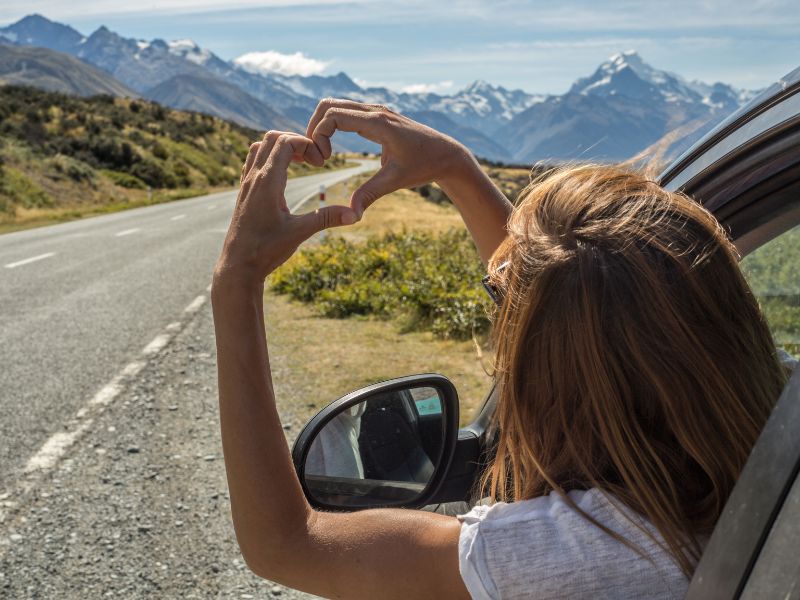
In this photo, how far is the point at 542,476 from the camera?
1122mm

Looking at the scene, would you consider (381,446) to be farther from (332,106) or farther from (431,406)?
(332,106)

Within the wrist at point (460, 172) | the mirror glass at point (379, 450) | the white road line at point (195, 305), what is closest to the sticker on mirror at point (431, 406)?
the mirror glass at point (379, 450)

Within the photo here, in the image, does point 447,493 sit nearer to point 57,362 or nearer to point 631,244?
point 631,244

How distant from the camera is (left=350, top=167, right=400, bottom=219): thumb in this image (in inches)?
49.9

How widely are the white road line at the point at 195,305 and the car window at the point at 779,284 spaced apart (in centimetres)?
772

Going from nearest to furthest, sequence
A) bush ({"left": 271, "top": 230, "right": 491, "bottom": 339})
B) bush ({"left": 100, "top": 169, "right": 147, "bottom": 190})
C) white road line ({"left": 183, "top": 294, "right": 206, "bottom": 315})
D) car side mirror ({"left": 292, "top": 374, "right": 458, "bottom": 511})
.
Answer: car side mirror ({"left": 292, "top": 374, "right": 458, "bottom": 511}) < bush ({"left": 271, "top": 230, "right": 491, "bottom": 339}) < white road line ({"left": 183, "top": 294, "right": 206, "bottom": 315}) < bush ({"left": 100, "top": 169, "right": 147, "bottom": 190})

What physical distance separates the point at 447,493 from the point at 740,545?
910 millimetres

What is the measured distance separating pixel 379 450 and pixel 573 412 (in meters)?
0.66

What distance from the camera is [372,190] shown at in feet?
4.37

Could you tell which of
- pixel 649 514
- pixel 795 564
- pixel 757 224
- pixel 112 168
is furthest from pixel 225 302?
pixel 112 168

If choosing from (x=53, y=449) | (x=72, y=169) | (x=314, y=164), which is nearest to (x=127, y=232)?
(x=53, y=449)

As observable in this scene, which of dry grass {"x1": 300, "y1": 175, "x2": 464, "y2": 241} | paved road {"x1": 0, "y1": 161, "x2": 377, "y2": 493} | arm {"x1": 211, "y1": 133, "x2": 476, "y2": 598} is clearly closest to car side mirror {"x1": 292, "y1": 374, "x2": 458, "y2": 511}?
arm {"x1": 211, "y1": 133, "x2": 476, "y2": 598}

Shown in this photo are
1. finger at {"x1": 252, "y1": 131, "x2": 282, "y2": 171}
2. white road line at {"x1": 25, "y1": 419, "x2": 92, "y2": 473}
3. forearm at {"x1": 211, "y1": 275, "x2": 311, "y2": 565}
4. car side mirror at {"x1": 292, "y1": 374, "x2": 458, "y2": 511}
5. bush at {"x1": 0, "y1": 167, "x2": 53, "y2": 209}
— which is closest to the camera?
forearm at {"x1": 211, "y1": 275, "x2": 311, "y2": 565}

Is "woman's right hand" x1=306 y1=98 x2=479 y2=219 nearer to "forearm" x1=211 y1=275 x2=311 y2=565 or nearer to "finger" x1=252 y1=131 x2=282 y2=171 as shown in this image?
"finger" x1=252 y1=131 x2=282 y2=171
